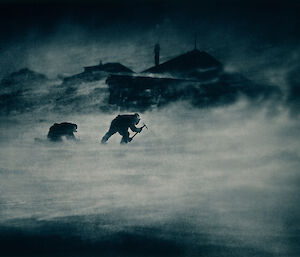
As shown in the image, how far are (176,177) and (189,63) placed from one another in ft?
2.65

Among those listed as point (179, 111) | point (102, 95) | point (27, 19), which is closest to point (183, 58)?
point (179, 111)

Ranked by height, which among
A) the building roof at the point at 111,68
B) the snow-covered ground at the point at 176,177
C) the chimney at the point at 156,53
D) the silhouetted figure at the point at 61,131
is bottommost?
the snow-covered ground at the point at 176,177

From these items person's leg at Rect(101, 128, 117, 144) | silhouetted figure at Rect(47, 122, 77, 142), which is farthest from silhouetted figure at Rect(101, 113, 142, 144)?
silhouetted figure at Rect(47, 122, 77, 142)

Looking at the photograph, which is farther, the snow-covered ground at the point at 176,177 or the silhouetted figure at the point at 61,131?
the silhouetted figure at the point at 61,131

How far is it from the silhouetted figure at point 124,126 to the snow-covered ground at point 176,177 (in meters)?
0.04

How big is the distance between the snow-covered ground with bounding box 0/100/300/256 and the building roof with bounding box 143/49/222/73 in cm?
29

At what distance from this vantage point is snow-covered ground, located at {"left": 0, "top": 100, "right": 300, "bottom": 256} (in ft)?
8.41

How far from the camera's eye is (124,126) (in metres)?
2.76

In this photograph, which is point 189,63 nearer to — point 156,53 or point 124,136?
point 156,53

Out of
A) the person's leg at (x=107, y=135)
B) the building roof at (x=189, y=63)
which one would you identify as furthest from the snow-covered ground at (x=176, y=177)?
the building roof at (x=189, y=63)

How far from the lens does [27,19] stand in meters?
2.92

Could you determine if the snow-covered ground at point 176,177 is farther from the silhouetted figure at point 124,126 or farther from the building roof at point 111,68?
the building roof at point 111,68

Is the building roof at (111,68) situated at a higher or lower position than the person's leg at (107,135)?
higher

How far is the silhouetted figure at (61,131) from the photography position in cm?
277
